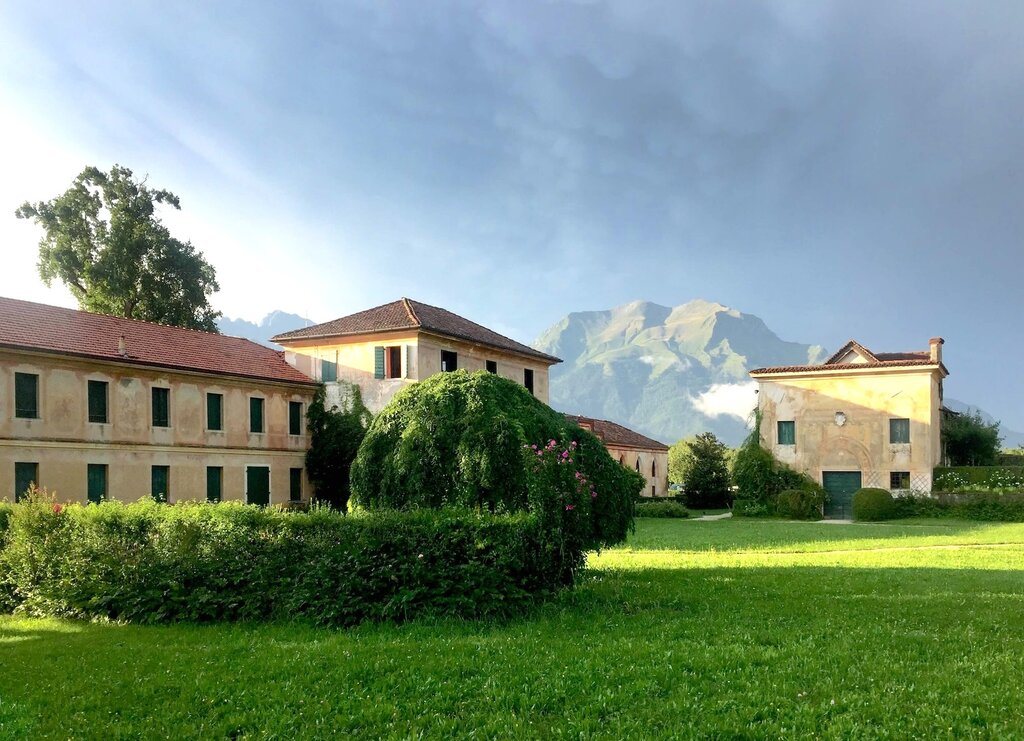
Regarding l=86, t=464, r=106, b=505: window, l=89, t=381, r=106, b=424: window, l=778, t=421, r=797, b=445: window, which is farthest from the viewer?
l=778, t=421, r=797, b=445: window

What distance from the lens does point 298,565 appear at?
12195mm

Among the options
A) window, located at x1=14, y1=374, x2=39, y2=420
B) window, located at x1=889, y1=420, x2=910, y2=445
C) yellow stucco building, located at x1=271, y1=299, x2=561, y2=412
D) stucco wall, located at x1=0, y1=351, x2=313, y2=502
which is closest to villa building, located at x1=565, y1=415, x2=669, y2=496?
yellow stucco building, located at x1=271, y1=299, x2=561, y2=412

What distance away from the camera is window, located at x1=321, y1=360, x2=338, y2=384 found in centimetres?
4244

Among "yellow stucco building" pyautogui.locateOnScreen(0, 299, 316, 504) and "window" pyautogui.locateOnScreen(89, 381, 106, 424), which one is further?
"window" pyautogui.locateOnScreen(89, 381, 106, 424)

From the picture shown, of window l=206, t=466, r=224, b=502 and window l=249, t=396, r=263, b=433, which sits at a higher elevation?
window l=249, t=396, r=263, b=433

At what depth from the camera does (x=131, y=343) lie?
3509 cm

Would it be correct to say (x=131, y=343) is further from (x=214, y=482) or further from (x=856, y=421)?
(x=856, y=421)

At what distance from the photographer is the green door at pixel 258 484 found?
3834cm

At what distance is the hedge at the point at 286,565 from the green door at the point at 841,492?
128 ft

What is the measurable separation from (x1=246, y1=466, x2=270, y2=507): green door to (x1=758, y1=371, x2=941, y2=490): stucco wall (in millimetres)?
29487

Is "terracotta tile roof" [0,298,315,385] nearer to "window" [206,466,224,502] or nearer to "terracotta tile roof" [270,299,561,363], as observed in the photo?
"terracotta tile roof" [270,299,561,363]

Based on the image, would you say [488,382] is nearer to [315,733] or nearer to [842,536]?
[315,733]

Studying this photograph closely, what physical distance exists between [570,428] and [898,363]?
3659 cm

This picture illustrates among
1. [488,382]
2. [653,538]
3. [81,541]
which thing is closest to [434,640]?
[488,382]
